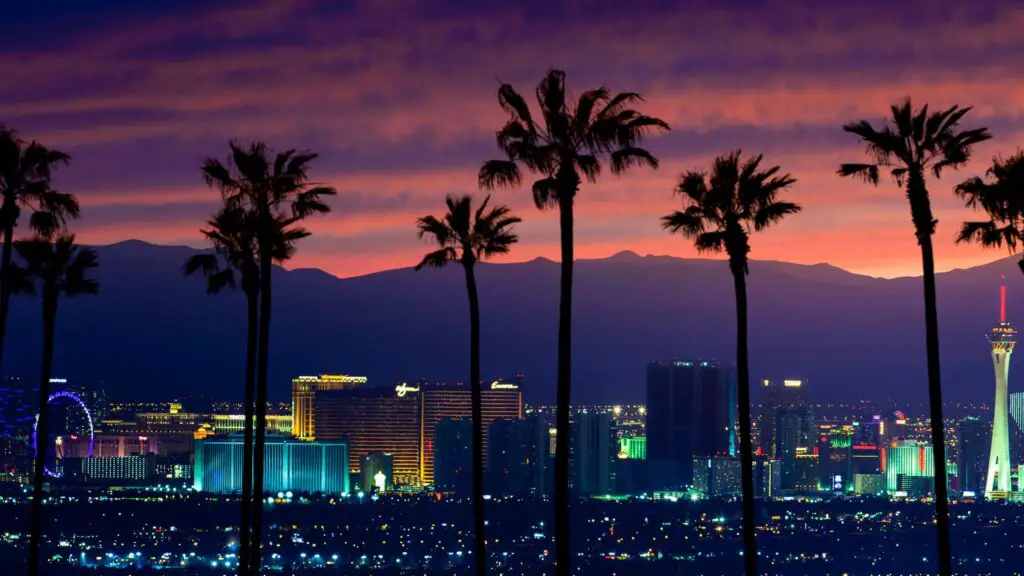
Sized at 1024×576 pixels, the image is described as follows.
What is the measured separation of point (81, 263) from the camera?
47438mm

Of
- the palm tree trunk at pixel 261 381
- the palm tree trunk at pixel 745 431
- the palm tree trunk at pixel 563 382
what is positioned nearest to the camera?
the palm tree trunk at pixel 563 382

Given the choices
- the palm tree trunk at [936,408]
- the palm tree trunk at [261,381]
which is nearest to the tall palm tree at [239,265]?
the palm tree trunk at [261,381]

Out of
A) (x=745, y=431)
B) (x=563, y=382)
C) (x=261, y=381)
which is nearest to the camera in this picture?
(x=563, y=382)

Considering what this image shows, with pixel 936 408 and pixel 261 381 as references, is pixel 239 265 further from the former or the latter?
pixel 936 408

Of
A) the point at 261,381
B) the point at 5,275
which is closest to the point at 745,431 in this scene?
the point at 261,381

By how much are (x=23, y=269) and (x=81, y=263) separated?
1.35m

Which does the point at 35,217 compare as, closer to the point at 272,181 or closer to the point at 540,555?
the point at 272,181

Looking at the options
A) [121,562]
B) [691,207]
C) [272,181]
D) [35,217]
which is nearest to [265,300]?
[272,181]

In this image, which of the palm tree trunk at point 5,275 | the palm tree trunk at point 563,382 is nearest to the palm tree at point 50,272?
the palm tree trunk at point 5,275

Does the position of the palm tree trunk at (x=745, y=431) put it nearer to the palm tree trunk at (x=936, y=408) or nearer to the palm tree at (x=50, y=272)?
the palm tree trunk at (x=936, y=408)

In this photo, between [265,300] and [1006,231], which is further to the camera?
[265,300]

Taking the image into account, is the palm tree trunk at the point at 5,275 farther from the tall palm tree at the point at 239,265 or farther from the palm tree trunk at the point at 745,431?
the palm tree trunk at the point at 745,431

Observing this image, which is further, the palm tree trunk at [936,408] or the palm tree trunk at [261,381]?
the palm tree trunk at [261,381]

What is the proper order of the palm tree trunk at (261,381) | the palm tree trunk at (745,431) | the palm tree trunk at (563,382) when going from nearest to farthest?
the palm tree trunk at (563,382), the palm tree trunk at (745,431), the palm tree trunk at (261,381)
